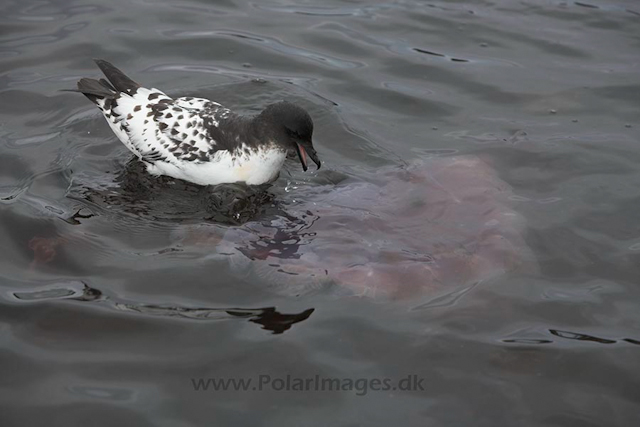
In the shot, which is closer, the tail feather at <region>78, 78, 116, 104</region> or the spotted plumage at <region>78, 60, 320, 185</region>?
the spotted plumage at <region>78, 60, 320, 185</region>

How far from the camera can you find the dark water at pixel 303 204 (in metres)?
4.77

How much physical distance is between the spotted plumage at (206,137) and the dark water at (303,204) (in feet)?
0.97

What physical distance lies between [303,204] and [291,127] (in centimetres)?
64

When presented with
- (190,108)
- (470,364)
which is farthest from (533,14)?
(470,364)

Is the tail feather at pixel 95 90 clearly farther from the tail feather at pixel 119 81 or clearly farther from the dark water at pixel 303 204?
the dark water at pixel 303 204

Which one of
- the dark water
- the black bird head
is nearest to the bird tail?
the dark water

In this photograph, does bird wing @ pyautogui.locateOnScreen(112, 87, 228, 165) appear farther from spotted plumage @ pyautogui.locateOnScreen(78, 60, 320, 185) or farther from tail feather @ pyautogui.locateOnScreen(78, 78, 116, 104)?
tail feather @ pyautogui.locateOnScreen(78, 78, 116, 104)

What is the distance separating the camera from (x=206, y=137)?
6961mm

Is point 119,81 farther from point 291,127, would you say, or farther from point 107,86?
point 291,127

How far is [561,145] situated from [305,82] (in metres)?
2.76

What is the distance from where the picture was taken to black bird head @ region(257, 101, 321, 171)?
6.72 m

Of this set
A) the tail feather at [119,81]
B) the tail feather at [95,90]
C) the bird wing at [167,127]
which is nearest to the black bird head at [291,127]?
the bird wing at [167,127]

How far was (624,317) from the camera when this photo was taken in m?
5.45

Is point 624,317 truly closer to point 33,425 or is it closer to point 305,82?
point 33,425
